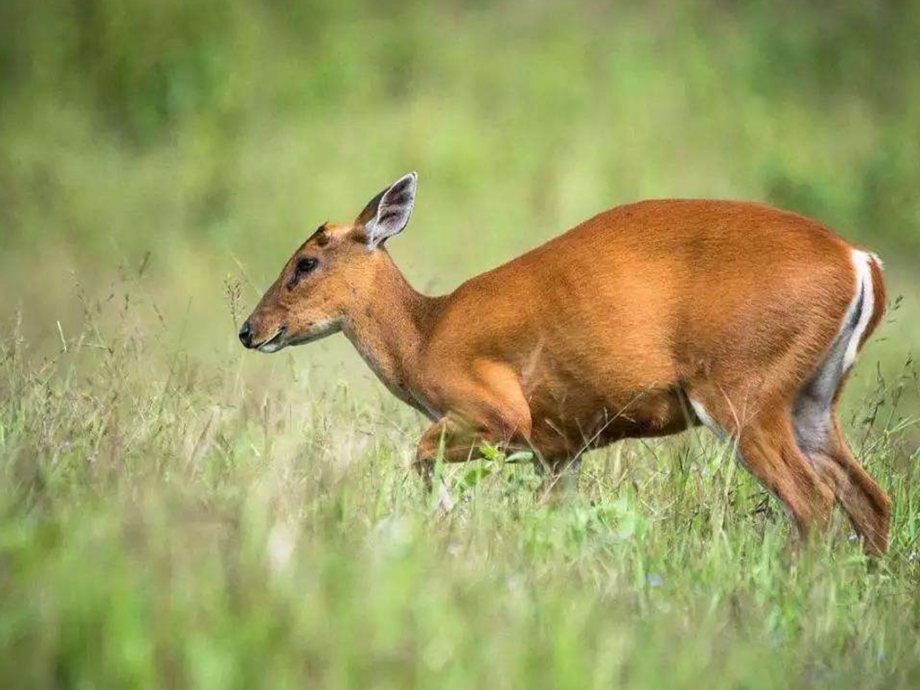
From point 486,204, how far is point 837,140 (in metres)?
3.75

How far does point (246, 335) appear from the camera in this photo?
8391 mm

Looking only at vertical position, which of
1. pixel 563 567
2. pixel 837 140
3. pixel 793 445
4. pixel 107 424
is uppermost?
pixel 107 424

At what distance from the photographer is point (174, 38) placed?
17.8 metres

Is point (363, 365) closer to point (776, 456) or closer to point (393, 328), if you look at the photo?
point (393, 328)

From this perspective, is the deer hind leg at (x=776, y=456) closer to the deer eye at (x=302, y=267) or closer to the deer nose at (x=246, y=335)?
the deer eye at (x=302, y=267)

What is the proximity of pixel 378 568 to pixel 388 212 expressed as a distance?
3600 millimetres

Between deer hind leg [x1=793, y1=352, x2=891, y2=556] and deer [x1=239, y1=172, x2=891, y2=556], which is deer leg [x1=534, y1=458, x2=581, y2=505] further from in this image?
deer hind leg [x1=793, y1=352, x2=891, y2=556]

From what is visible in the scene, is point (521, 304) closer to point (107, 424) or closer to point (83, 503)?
point (107, 424)

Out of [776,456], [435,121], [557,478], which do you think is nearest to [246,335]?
[557,478]

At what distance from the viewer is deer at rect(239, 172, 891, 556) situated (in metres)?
7.34

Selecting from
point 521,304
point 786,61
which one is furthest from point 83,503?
point 786,61

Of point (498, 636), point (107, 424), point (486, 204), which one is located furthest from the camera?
point (486, 204)

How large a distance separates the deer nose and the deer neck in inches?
15.7

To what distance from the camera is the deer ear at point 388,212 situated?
8430mm
